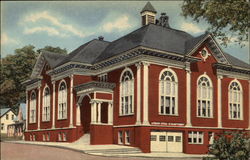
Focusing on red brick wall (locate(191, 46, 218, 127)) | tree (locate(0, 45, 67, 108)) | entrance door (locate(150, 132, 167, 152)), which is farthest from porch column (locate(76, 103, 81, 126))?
red brick wall (locate(191, 46, 218, 127))

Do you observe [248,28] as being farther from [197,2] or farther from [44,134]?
[44,134]

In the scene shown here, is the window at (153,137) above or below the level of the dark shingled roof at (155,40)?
below

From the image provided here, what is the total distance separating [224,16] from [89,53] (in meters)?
18.1

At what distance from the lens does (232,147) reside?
14.7 metres

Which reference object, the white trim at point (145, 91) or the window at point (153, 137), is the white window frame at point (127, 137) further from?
the white trim at point (145, 91)

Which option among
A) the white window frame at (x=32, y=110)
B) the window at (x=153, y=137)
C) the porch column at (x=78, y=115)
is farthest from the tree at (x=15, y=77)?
the window at (x=153, y=137)

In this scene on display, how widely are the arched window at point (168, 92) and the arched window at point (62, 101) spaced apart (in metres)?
10.8

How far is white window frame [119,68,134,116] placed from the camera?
3053cm

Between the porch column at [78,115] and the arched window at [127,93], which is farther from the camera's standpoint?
the porch column at [78,115]

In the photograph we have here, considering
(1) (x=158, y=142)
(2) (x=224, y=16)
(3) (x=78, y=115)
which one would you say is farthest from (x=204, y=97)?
(2) (x=224, y=16)

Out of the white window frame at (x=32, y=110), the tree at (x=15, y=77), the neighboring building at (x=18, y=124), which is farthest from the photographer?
the neighboring building at (x=18, y=124)

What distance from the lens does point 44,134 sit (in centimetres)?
4059

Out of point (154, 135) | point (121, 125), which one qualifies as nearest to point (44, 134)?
point (121, 125)

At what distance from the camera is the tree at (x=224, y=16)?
67.1 feet
